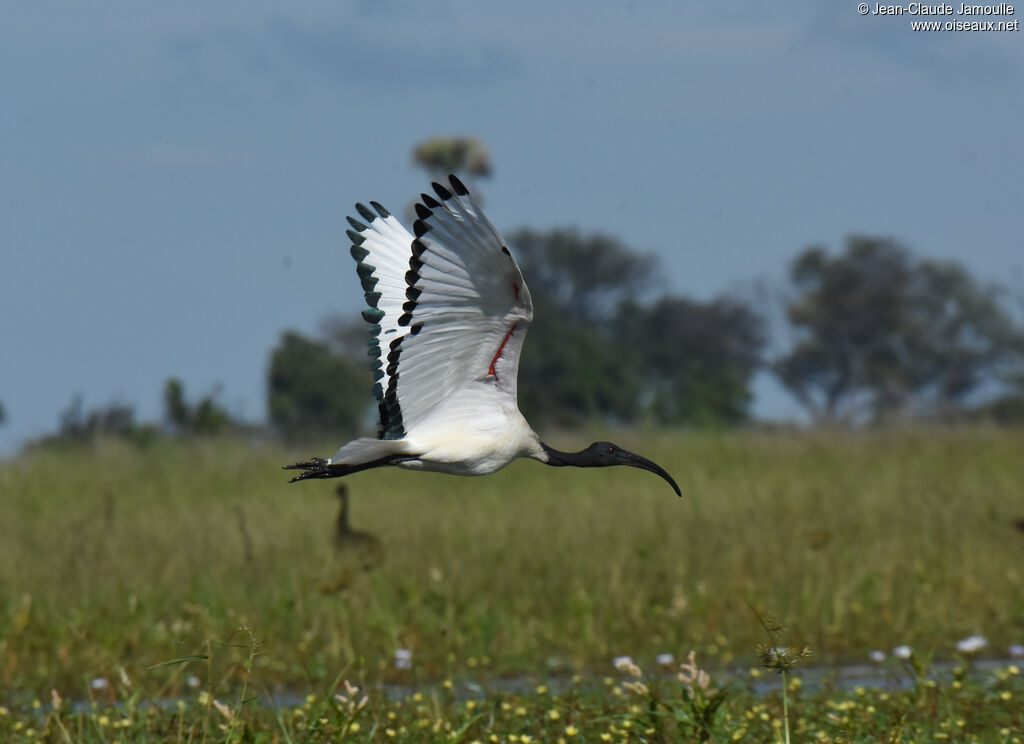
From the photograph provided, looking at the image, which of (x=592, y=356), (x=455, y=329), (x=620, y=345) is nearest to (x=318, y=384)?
(x=592, y=356)

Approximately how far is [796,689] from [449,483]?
797 centimetres

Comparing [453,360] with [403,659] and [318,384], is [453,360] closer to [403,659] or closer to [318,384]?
[403,659]

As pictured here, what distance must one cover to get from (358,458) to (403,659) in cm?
330

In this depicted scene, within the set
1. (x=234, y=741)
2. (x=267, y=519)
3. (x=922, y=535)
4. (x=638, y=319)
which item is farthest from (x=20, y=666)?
(x=638, y=319)

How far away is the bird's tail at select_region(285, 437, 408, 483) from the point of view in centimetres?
360

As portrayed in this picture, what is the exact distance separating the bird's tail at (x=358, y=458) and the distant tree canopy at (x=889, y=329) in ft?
134

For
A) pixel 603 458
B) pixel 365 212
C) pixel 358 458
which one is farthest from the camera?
pixel 365 212

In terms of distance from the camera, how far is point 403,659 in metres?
6.68

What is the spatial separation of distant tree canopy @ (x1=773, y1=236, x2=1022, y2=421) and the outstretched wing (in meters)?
40.6

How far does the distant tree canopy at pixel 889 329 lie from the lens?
44.3m

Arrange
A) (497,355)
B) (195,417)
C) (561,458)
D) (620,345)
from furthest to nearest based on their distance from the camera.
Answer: (620,345) → (195,417) → (561,458) → (497,355)

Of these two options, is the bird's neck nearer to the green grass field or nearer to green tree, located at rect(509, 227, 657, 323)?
the green grass field

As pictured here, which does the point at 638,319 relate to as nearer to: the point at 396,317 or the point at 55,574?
the point at 55,574

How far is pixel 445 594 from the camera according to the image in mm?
8047
